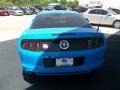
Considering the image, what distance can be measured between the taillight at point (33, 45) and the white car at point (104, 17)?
48.7ft

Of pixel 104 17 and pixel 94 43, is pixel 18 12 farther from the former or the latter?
pixel 94 43

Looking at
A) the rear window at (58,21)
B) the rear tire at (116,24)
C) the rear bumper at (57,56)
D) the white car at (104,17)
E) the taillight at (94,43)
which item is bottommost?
the rear tire at (116,24)

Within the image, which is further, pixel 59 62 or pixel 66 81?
pixel 66 81

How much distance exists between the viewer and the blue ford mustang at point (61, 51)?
523 centimetres

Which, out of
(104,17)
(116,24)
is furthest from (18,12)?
(116,24)

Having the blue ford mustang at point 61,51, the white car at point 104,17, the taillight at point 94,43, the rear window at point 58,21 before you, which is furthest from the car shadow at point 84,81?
the white car at point 104,17

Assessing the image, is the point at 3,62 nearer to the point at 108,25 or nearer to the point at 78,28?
the point at 78,28

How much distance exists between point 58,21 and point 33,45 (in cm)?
122

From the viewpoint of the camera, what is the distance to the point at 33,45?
542 cm

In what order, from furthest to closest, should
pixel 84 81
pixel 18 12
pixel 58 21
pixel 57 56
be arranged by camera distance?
pixel 18 12
pixel 58 21
pixel 84 81
pixel 57 56

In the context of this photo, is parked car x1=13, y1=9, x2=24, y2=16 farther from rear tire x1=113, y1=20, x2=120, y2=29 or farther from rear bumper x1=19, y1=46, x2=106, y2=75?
rear bumper x1=19, y1=46, x2=106, y2=75

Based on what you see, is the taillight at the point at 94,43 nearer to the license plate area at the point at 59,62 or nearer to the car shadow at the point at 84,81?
the license plate area at the point at 59,62

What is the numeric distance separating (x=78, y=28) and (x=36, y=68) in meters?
1.27

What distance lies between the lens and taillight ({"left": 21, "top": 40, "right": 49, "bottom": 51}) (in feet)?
17.5
